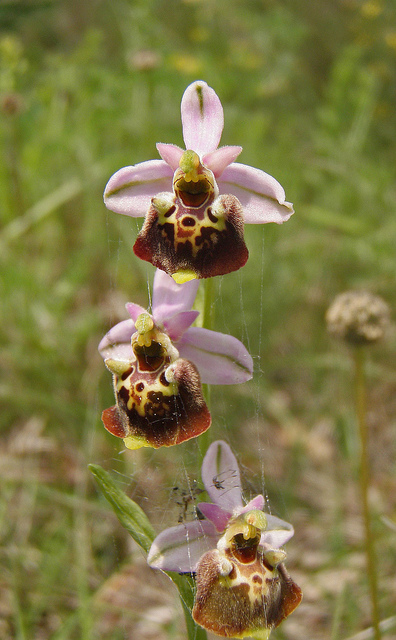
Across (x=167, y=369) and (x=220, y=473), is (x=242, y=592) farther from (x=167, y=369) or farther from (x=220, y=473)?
Answer: (x=167, y=369)

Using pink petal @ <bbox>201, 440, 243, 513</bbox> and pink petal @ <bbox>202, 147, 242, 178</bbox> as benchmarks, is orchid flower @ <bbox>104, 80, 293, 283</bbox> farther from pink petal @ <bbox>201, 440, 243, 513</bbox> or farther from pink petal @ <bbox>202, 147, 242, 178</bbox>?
pink petal @ <bbox>201, 440, 243, 513</bbox>

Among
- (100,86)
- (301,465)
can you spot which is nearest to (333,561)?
(301,465)

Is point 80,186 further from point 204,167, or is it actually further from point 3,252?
point 204,167

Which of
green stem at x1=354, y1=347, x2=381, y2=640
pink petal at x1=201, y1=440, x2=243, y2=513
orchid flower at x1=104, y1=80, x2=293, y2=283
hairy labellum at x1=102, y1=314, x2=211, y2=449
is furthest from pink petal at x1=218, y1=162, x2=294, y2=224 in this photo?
green stem at x1=354, y1=347, x2=381, y2=640

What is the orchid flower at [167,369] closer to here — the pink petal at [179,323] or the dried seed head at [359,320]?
the pink petal at [179,323]

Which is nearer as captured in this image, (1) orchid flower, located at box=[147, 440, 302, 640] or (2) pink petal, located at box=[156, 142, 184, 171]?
(1) orchid flower, located at box=[147, 440, 302, 640]

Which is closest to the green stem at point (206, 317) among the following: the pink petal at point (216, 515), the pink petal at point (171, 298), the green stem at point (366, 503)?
the pink petal at point (171, 298)
